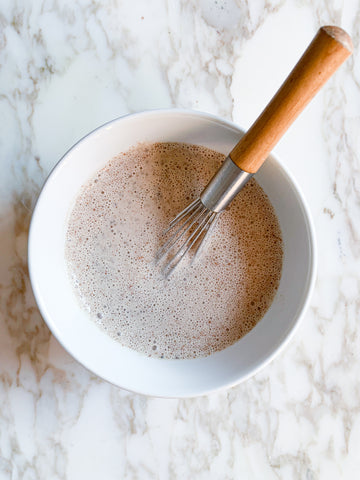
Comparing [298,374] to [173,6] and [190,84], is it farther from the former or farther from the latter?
[173,6]

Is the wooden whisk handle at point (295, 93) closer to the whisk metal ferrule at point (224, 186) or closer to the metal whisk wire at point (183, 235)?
the whisk metal ferrule at point (224, 186)

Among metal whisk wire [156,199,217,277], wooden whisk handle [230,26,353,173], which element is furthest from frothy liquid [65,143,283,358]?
wooden whisk handle [230,26,353,173]

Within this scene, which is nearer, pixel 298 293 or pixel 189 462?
pixel 298 293

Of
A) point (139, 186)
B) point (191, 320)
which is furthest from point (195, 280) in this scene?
point (139, 186)

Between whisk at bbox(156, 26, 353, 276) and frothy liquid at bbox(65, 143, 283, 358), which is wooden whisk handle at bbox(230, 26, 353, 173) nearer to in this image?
whisk at bbox(156, 26, 353, 276)

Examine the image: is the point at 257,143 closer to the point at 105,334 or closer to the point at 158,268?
the point at 158,268

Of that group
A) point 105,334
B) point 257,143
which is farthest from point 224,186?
point 105,334
